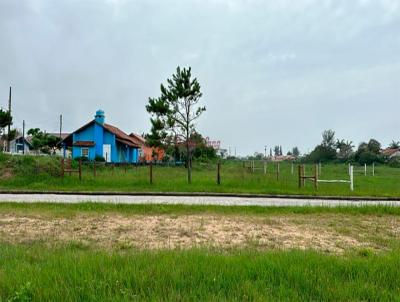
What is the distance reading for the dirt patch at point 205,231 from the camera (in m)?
5.82

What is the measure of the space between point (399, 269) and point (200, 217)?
5.06m

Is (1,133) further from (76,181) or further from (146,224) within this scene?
(146,224)

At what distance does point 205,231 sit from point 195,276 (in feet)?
9.83

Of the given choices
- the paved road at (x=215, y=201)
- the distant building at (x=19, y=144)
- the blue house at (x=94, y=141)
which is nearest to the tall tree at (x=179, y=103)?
the paved road at (x=215, y=201)

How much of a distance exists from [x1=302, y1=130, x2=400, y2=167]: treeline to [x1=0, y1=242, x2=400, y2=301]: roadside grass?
6167cm

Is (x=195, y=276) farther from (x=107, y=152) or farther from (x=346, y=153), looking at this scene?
(x=346, y=153)

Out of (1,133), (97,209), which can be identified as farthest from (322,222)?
(1,133)

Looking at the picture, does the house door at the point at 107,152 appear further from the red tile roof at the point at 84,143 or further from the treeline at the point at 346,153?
the treeline at the point at 346,153

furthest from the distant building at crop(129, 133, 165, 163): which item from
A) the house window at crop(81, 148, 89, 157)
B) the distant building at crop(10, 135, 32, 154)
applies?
the distant building at crop(10, 135, 32, 154)

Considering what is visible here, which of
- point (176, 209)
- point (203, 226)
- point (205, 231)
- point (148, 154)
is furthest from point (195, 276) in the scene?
point (148, 154)

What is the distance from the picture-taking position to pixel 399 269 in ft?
13.4

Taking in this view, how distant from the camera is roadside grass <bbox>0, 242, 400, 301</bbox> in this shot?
334 centimetres

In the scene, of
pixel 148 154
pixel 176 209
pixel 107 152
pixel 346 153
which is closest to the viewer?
pixel 176 209

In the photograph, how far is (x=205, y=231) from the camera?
6.78 meters
